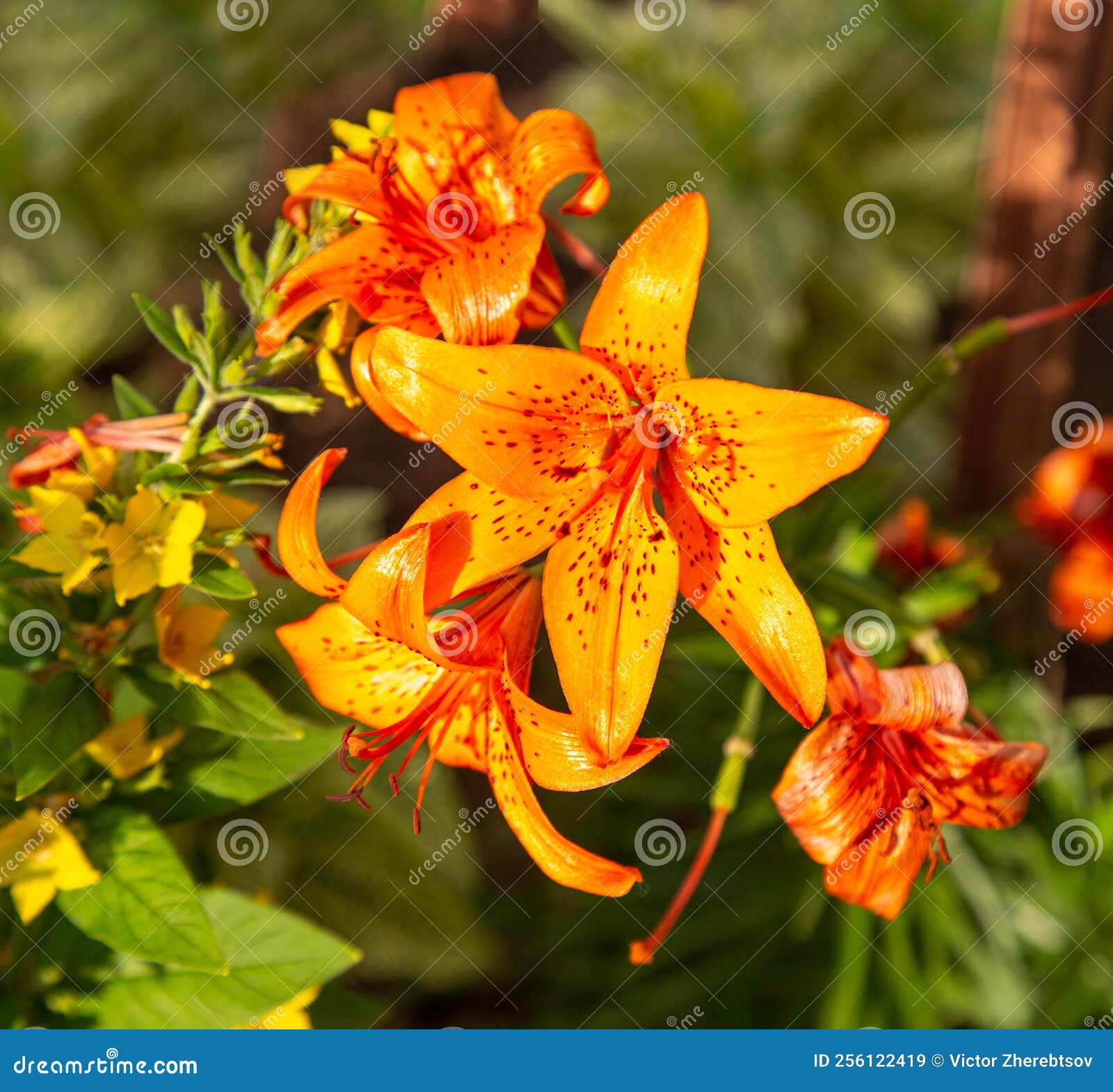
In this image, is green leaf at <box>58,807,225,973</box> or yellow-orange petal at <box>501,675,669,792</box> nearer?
yellow-orange petal at <box>501,675,669,792</box>

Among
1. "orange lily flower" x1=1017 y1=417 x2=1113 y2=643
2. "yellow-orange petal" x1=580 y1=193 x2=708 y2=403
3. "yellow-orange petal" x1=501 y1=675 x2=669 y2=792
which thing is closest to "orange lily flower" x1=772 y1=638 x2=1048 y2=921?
"yellow-orange petal" x1=501 y1=675 x2=669 y2=792

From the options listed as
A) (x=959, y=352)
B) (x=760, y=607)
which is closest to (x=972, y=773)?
A: (x=760, y=607)

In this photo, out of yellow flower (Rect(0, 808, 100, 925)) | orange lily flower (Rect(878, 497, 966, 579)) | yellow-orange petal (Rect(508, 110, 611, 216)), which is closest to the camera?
yellow-orange petal (Rect(508, 110, 611, 216))

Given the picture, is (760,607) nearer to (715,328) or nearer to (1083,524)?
(1083,524)

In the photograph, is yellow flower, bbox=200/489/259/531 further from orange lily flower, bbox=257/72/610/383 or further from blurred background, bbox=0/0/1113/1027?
blurred background, bbox=0/0/1113/1027

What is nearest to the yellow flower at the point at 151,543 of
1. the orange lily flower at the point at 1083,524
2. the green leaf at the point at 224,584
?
the green leaf at the point at 224,584

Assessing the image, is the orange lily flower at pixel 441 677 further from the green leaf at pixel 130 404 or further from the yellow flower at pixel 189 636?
the green leaf at pixel 130 404
